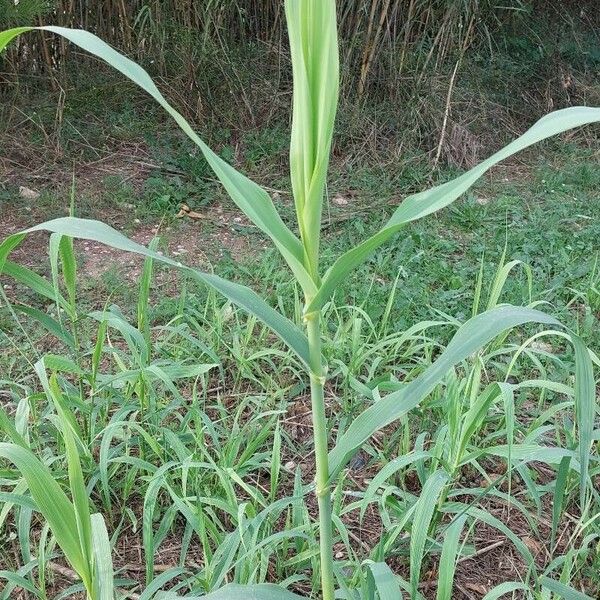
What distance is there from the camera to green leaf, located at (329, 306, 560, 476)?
2.48 feet

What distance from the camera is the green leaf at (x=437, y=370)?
755 mm

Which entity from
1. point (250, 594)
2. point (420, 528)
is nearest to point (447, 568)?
point (420, 528)

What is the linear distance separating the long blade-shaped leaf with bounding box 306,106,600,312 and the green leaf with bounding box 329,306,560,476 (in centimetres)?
13

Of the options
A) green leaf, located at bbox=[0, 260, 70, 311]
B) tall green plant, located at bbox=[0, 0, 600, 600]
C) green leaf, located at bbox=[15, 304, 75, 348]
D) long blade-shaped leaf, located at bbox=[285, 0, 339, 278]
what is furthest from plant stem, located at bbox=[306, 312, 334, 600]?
green leaf, located at bbox=[15, 304, 75, 348]

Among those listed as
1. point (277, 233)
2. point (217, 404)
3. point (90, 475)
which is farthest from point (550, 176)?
point (277, 233)

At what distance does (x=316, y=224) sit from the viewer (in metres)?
0.77

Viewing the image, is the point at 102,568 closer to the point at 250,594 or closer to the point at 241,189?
the point at 250,594

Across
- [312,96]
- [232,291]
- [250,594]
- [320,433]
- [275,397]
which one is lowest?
[275,397]

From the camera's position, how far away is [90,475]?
4.65ft

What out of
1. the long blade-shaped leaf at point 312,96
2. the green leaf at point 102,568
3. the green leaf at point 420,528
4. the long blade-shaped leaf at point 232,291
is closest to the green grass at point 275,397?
the green leaf at point 420,528

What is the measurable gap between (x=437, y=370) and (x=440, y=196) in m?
0.18

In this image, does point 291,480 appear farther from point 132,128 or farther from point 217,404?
point 132,128

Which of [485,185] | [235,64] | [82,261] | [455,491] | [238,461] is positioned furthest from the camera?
[235,64]

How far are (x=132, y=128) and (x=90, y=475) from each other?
261 cm
